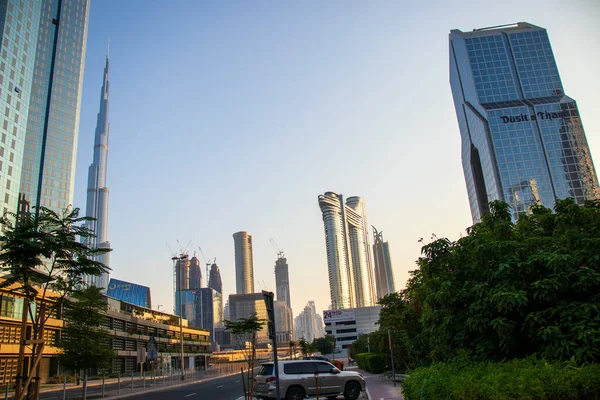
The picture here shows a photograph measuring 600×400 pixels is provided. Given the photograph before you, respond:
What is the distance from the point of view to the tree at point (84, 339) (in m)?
27.9

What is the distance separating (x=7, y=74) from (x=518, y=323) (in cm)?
10422

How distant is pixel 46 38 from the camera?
403ft

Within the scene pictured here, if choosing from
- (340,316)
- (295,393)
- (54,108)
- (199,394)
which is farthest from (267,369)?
(340,316)

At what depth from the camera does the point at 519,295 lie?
10242 mm

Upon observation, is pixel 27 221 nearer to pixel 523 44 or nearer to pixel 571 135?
pixel 571 135

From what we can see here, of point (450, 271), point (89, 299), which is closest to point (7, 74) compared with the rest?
point (89, 299)

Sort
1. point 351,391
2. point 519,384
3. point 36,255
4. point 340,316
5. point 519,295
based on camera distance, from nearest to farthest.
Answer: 1. point 519,384
2. point 519,295
3. point 36,255
4. point 351,391
5. point 340,316

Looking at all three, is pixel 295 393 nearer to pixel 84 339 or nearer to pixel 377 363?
pixel 84 339

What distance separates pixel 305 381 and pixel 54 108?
123m

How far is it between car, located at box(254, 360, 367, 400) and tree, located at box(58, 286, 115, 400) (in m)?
13.8

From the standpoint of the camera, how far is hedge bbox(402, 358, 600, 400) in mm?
7578

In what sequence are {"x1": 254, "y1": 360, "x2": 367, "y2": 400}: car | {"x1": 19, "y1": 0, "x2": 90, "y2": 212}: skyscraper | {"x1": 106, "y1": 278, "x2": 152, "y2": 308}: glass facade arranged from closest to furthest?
{"x1": 254, "y1": 360, "x2": 367, "y2": 400}: car, {"x1": 106, "y1": 278, "x2": 152, "y2": 308}: glass facade, {"x1": 19, "y1": 0, "x2": 90, "y2": 212}: skyscraper

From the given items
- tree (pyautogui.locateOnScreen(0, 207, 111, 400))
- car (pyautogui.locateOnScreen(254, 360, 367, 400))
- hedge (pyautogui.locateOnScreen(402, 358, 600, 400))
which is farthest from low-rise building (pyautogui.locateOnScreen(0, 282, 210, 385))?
hedge (pyautogui.locateOnScreen(402, 358, 600, 400))

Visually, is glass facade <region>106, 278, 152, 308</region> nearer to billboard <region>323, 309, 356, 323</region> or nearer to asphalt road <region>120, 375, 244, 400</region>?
asphalt road <region>120, 375, 244, 400</region>
